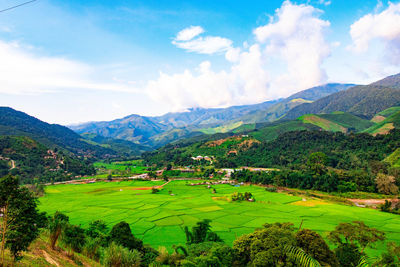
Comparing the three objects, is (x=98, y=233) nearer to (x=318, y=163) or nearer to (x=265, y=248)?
(x=265, y=248)

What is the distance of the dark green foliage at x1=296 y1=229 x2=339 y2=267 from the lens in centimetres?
2125

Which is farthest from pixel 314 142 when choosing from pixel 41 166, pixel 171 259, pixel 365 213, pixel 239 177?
pixel 41 166

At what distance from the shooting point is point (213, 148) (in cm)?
17175

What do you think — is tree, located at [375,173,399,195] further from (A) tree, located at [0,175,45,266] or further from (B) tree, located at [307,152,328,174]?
(A) tree, located at [0,175,45,266]

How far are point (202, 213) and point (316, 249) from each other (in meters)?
32.5

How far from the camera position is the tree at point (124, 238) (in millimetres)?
27422

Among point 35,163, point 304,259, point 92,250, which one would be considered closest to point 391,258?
point 304,259

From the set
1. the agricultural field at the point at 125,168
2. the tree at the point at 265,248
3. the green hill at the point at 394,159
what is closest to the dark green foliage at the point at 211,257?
the tree at the point at 265,248

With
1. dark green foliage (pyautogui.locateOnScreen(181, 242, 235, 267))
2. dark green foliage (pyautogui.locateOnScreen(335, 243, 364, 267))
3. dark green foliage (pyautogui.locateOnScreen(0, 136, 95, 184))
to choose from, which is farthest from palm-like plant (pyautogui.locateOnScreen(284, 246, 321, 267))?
dark green foliage (pyautogui.locateOnScreen(0, 136, 95, 184))

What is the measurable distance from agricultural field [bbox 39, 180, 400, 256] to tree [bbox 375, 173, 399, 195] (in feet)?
69.4

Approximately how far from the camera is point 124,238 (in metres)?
28.0

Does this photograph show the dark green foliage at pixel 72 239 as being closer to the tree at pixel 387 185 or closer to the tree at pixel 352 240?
the tree at pixel 352 240

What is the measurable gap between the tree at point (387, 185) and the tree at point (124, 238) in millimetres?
73689

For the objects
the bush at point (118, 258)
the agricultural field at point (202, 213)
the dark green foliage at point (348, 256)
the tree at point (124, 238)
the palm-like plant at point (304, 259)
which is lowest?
the agricultural field at point (202, 213)
